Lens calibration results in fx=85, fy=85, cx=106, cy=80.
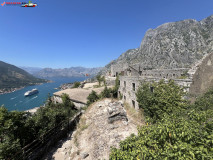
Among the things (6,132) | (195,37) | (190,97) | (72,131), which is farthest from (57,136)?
(195,37)

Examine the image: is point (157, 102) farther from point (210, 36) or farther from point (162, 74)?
point (210, 36)

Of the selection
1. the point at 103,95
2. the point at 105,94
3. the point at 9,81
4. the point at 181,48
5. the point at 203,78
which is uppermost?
the point at 181,48

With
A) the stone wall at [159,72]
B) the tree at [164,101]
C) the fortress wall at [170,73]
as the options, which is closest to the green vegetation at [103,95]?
the stone wall at [159,72]

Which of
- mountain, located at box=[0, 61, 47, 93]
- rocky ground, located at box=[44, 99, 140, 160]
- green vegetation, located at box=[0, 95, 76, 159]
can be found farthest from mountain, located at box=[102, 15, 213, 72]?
mountain, located at box=[0, 61, 47, 93]

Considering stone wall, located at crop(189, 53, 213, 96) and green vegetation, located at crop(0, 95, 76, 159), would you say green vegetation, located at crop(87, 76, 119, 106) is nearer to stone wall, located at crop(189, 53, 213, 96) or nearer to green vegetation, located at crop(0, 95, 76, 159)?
green vegetation, located at crop(0, 95, 76, 159)

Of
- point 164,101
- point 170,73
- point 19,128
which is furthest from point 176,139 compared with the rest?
point 170,73

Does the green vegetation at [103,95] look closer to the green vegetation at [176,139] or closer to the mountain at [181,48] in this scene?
the green vegetation at [176,139]

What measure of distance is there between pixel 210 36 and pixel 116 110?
13850cm

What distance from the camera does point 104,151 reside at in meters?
7.08

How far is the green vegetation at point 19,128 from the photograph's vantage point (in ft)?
19.4

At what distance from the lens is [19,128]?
735 cm

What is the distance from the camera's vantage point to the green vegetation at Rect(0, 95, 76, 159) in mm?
5899

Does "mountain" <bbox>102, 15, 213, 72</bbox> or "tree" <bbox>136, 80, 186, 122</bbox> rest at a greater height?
"mountain" <bbox>102, 15, 213, 72</bbox>

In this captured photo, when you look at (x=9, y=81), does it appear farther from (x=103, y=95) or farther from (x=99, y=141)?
(x=99, y=141)
